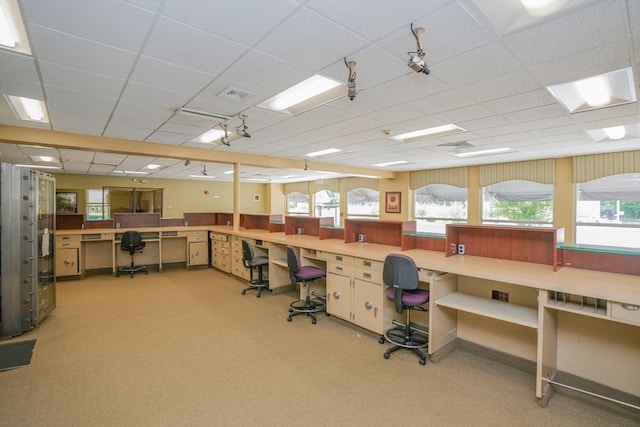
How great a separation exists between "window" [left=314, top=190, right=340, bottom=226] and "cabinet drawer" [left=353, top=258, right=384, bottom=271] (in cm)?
835

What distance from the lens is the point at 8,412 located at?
7.09 ft

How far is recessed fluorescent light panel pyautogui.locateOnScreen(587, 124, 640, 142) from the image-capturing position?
→ 4.33 m

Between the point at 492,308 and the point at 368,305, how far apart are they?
1.22m

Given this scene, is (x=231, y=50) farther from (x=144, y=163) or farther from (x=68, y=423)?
(x=144, y=163)

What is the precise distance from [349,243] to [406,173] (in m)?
6.03

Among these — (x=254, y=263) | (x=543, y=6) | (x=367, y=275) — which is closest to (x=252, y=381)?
(x=367, y=275)

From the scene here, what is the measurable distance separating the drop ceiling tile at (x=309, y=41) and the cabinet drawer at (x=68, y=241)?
5928 mm

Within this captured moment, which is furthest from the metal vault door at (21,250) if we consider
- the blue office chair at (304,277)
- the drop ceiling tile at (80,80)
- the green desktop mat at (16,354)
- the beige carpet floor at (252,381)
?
the blue office chair at (304,277)

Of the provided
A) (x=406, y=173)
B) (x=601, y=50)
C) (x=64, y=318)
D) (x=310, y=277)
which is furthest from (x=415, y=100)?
(x=406, y=173)

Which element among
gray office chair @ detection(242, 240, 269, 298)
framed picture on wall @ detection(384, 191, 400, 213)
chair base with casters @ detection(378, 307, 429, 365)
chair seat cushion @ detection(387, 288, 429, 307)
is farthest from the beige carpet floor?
framed picture on wall @ detection(384, 191, 400, 213)

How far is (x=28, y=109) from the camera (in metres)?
3.61

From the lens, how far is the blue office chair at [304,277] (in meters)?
3.87

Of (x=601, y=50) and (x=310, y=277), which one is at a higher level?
(x=601, y=50)

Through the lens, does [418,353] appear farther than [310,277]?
No
